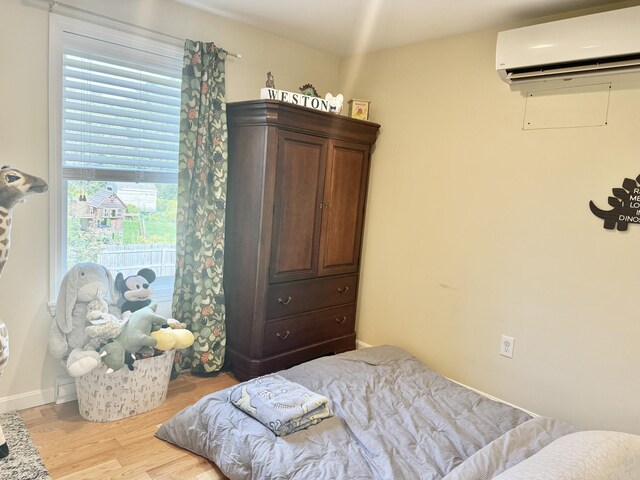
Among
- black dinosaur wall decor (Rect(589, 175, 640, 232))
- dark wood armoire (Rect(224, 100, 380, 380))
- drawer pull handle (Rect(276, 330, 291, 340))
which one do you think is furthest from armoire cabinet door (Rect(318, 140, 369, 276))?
black dinosaur wall decor (Rect(589, 175, 640, 232))

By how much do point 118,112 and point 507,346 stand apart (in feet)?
8.43

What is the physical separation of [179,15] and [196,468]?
2.41 m

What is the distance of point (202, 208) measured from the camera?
2807 mm

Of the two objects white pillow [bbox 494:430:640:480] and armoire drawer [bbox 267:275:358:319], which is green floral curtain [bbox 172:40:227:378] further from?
white pillow [bbox 494:430:640:480]

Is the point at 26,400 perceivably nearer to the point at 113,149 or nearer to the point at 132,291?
the point at 132,291

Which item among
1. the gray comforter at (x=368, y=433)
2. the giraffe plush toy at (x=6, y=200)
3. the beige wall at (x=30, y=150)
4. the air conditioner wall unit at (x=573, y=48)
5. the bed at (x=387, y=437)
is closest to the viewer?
the bed at (x=387, y=437)

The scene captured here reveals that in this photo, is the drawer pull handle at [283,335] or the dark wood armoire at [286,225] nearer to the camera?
the dark wood armoire at [286,225]

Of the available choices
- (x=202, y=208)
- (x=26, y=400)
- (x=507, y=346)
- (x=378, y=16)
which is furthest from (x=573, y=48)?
(x=26, y=400)

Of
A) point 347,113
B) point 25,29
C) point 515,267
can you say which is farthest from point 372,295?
point 25,29

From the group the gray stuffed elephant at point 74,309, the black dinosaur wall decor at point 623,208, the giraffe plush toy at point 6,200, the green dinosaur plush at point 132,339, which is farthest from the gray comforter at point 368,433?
the black dinosaur wall decor at point 623,208

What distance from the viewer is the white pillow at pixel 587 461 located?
1.28 metres

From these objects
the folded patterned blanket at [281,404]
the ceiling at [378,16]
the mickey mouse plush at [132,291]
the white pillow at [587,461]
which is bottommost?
the folded patterned blanket at [281,404]

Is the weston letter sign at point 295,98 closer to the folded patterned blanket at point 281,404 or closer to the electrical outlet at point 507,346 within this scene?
the folded patterned blanket at point 281,404

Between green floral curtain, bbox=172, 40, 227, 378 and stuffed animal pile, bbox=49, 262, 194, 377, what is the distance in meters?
0.38
